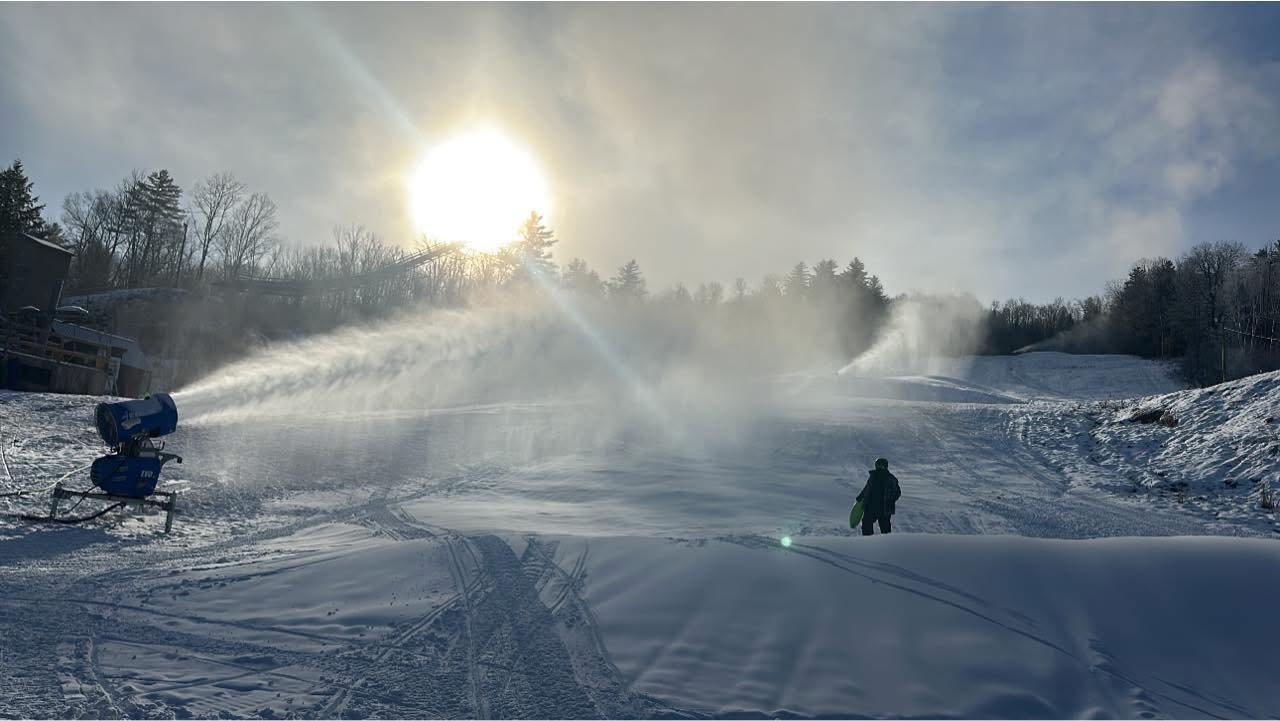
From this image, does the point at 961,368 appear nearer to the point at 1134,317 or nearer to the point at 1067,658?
the point at 1134,317

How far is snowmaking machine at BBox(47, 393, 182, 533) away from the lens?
35.0 ft

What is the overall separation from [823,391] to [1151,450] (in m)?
17.6

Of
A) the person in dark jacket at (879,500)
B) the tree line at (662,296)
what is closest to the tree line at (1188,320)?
the tree line at (662,296)

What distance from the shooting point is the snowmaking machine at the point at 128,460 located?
10.7 metres

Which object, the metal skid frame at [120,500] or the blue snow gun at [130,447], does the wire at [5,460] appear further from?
the blue snow gun at [130,447]

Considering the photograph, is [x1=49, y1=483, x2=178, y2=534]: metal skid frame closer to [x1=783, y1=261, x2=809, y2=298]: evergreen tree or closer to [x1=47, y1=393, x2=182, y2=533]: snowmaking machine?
[x1=47, y1=393, x2=182, y2=533]: snowmaking machine

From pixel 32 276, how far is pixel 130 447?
3189 cm

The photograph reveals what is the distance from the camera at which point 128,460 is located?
430 inches

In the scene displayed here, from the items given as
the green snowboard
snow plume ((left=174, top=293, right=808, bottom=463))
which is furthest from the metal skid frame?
the green snowboard

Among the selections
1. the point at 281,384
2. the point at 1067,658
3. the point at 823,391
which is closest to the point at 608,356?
the point at 823,391

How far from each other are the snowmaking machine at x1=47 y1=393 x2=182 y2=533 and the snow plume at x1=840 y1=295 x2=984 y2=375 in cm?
5115

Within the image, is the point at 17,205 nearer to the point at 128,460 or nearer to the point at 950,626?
the point at 128,460

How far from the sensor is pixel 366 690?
4883 mm

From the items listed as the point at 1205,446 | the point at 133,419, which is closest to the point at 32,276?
the point at 133,419
